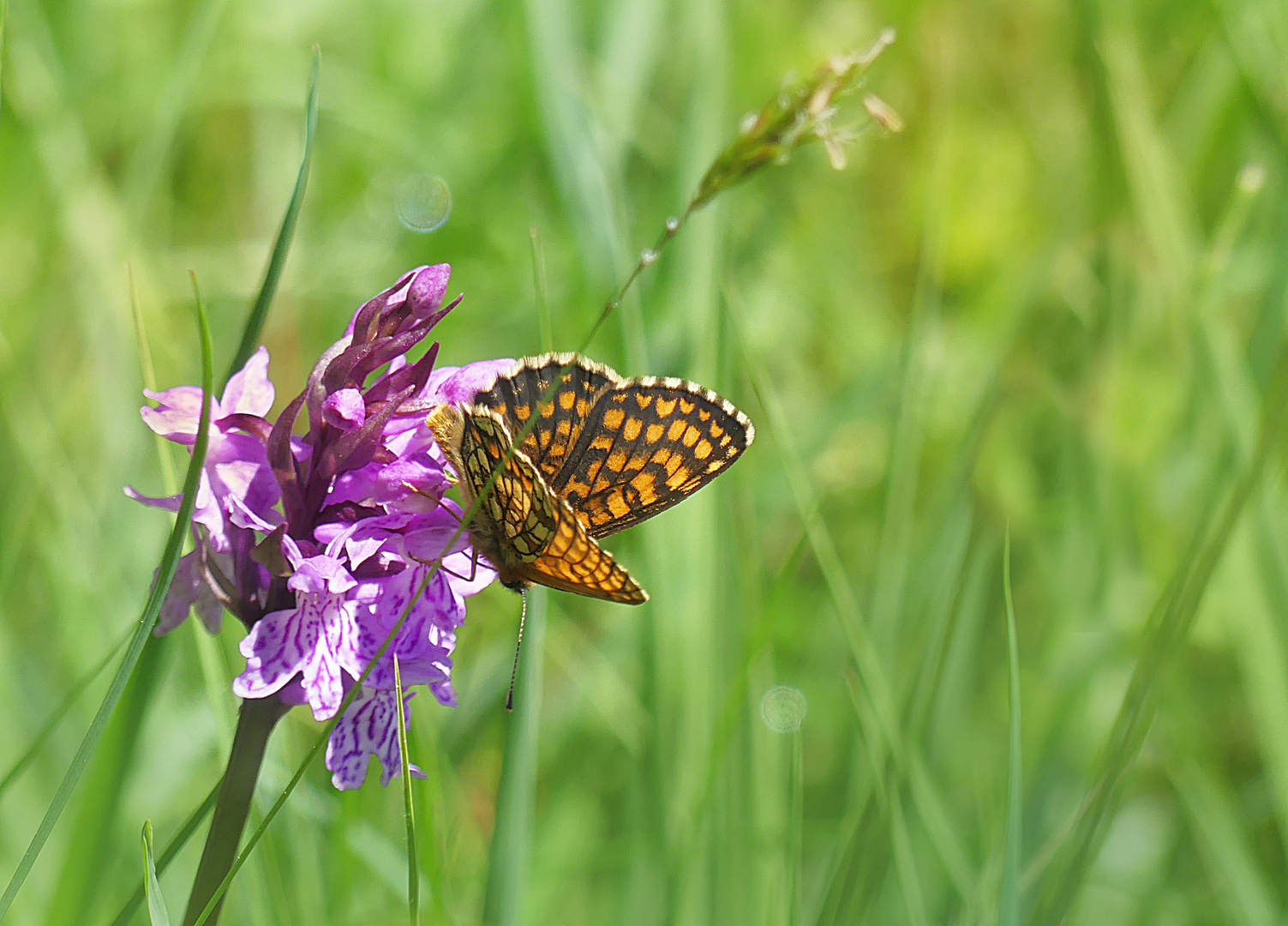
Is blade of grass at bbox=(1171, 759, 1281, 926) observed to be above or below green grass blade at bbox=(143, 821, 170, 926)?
below

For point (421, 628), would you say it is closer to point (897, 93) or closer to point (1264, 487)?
point (1264, 487)

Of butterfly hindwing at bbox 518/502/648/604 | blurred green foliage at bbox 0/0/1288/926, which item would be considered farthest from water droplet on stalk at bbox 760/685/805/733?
butterfly hindwing at bbox 518/502/648/604

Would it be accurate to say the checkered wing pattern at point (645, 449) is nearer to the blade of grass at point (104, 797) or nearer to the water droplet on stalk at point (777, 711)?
the blade of grass at point (104, 797)

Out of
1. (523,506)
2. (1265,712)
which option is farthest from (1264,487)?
(523,506)

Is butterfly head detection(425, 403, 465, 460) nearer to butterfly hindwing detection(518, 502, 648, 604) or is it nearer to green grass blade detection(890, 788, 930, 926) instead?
butterfly hindwing detection(518, 502, 648, 604)

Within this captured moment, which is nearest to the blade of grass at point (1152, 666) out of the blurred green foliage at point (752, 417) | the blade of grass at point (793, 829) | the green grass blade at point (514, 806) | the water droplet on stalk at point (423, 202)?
the blurred green foliage at point (752, 417)

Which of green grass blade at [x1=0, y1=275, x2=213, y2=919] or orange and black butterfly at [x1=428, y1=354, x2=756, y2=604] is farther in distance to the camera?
orange and black butterfly at [x1=428, y1=354, x2=756, y2=604]
